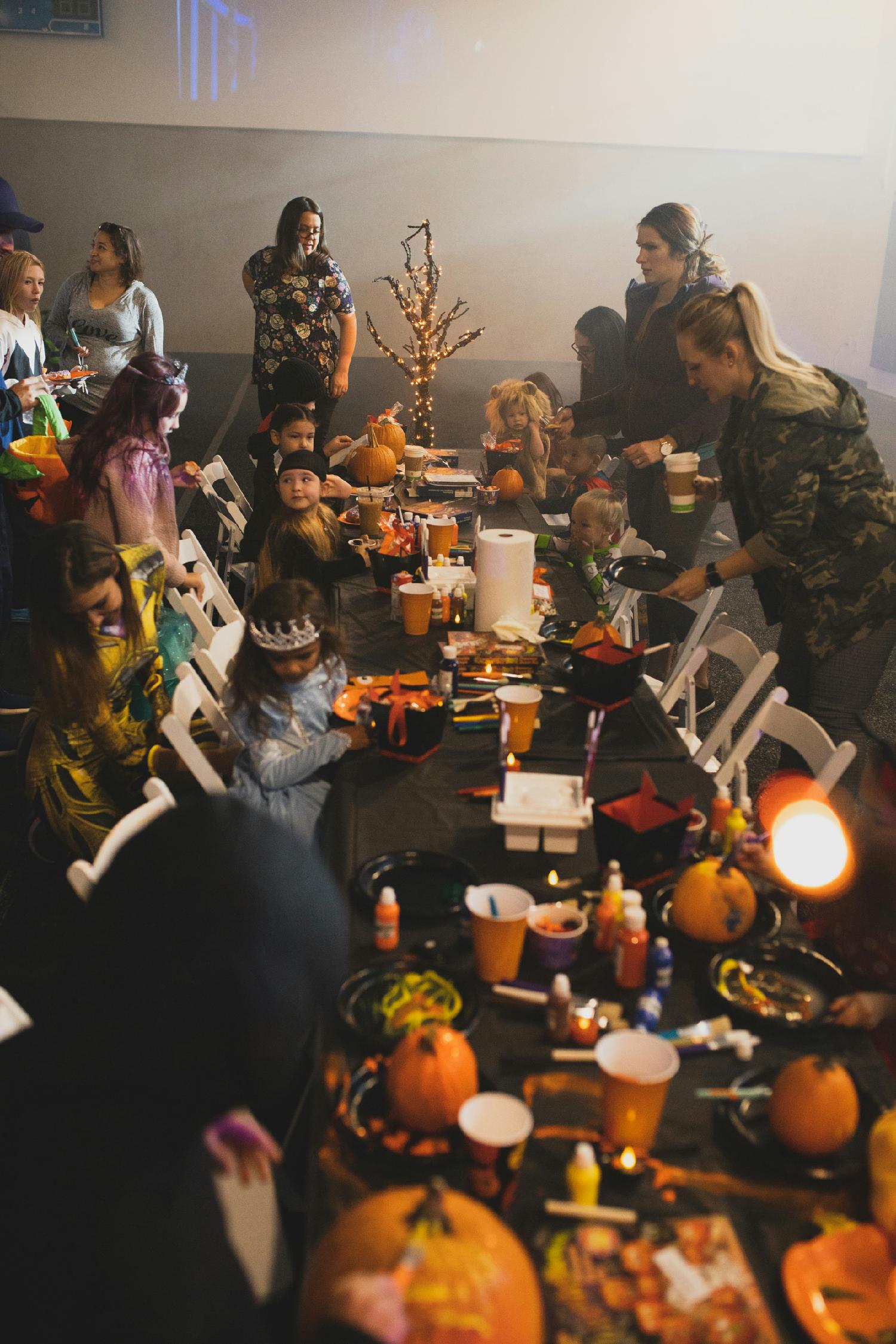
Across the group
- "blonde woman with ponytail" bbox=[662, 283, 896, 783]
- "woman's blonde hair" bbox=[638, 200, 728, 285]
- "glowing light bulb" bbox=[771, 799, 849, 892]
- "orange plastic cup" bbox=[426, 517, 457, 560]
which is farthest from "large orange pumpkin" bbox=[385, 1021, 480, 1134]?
"woman's blonde hair" bbox=[638, 200, 728, 285]

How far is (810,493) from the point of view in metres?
2.53

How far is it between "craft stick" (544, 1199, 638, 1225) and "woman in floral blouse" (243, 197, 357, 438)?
4298 mm

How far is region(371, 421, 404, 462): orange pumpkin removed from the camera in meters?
4.43

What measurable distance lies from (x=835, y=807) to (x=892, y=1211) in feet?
4.64

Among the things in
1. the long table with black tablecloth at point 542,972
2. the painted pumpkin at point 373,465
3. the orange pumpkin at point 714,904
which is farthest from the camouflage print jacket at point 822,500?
the painted pumpkin at point 373,465

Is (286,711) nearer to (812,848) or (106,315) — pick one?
(812,848)

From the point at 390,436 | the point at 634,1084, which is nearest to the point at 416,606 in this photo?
the point at 634,1084

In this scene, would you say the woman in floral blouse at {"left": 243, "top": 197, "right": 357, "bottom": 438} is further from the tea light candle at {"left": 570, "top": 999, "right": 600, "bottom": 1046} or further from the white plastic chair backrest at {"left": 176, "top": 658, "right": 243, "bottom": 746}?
the tea light candle at {"left": 570, "top": 999, "right": 600, "bottom": 1046}

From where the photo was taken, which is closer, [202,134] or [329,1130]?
[329,1130]

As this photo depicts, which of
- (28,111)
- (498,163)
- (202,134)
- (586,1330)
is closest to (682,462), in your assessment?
(586,1330)

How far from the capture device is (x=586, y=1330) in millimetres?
978

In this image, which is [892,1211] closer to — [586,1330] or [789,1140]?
[789,1140]

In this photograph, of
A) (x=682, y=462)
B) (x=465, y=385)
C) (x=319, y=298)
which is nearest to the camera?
(x=682, y=462)

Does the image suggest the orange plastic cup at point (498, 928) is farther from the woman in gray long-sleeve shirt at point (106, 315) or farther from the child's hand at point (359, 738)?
the woman in gray long-sleeve shirt at point (106, 315)
